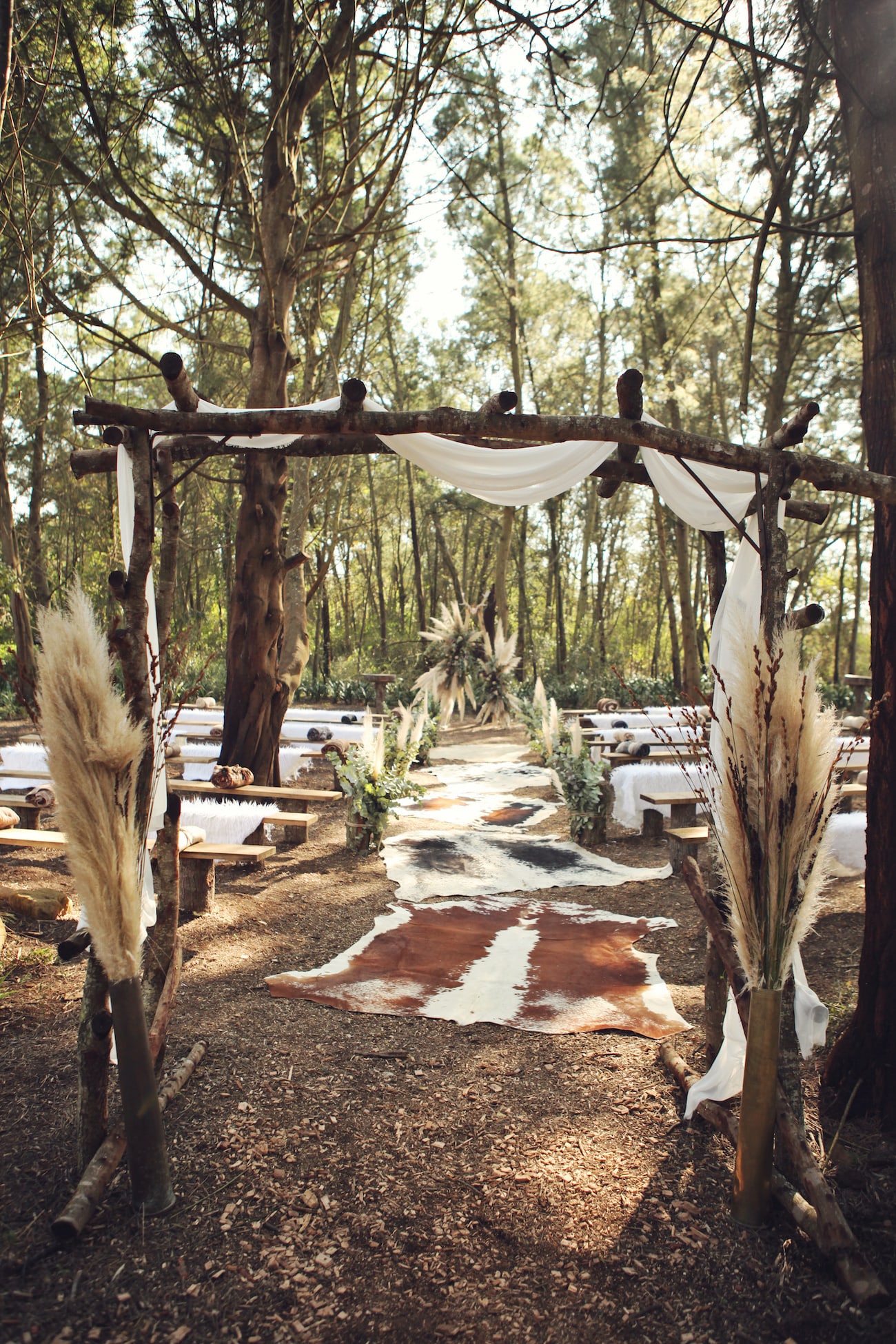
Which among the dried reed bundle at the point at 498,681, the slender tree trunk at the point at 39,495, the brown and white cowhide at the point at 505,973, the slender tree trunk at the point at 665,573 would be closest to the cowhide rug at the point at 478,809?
the brown and white cowhide at the point at 505,973

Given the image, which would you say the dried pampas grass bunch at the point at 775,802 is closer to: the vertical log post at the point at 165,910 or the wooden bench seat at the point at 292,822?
the vertical log post at the point at 165,910

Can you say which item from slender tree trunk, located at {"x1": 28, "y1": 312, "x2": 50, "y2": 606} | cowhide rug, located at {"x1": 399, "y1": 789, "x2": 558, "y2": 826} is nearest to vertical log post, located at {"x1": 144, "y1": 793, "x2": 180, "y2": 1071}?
cowhide rug, located at {"x1": 399, "y1": 789, "x2": 558, "y2": 826}

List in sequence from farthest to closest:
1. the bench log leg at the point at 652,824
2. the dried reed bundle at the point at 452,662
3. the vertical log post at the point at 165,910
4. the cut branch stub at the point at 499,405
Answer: the dried reed bundle at the point at 452,662 → the bench log leg at the point at 652,824 → the cut branch stub at the point at 499,405 → the vertical log post at the point at 165,910

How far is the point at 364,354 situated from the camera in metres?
13.3

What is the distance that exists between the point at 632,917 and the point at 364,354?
461 inches

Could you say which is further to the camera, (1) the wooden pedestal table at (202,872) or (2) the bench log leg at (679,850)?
(2) the bench log leg at (679,850)

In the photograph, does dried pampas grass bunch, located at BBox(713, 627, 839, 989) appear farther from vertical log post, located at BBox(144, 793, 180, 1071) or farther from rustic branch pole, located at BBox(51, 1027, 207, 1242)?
rustic branch pole, located at BBox(51, 1027, 207, 1242)

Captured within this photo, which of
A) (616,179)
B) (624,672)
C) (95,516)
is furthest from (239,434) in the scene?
(624,672)

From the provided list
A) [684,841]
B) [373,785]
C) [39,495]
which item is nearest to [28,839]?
[373,785]

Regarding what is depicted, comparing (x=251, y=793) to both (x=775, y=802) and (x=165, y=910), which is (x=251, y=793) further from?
(x=775, y=802)

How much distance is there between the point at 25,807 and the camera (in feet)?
15.8

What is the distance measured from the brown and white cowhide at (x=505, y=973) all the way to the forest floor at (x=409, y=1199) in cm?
12

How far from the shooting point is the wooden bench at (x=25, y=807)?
15.4 ft

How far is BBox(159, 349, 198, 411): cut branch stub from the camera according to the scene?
2188mm
